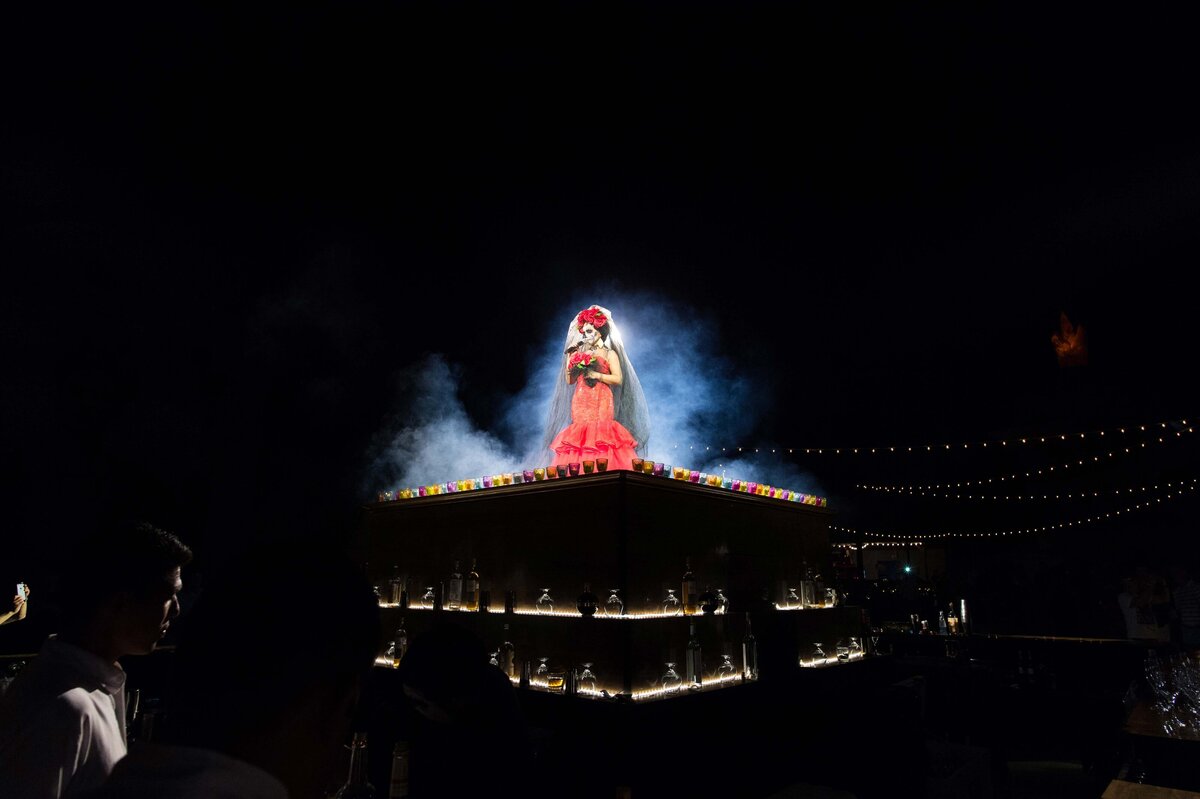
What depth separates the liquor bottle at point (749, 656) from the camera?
565 cm

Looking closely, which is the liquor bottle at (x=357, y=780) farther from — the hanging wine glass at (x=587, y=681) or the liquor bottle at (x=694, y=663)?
the liquor bottle at (x=694, y=663)

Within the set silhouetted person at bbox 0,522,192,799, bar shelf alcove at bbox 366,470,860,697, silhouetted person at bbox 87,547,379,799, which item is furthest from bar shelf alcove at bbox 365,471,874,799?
silhouetted person at bbox 87,547,379,799

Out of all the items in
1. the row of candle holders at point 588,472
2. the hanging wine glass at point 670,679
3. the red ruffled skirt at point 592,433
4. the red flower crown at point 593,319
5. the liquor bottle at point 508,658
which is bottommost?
the hanging wine glass at point 670,679

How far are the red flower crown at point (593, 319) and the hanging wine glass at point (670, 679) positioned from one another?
13.7ft

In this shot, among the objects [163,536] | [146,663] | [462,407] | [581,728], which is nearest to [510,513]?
[581,728]

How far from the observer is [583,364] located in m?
7.37

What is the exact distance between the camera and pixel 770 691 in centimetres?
558

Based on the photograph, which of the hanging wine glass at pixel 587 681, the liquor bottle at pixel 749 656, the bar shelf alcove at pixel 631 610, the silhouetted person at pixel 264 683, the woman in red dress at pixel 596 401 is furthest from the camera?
the woman in red dress at pixel 596 401

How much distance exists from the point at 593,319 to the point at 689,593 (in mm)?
3676

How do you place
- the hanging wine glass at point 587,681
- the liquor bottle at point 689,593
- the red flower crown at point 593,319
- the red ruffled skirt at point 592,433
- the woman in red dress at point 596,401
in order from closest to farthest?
1. the hanging wine glass at point 587,681
2. the liquor bottle at point 689,593
3. the red ruffled skirt at point 592,433
4. the woman in red dress at point 596,401
5. the red flower crown at point 593,319

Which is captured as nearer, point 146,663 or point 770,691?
point 770,691

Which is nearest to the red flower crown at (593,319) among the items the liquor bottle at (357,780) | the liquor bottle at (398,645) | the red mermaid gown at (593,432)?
the red mermaid gown at (593,432)

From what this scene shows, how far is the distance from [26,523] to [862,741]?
12409 mm

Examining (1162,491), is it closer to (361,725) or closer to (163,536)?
(361,725)
